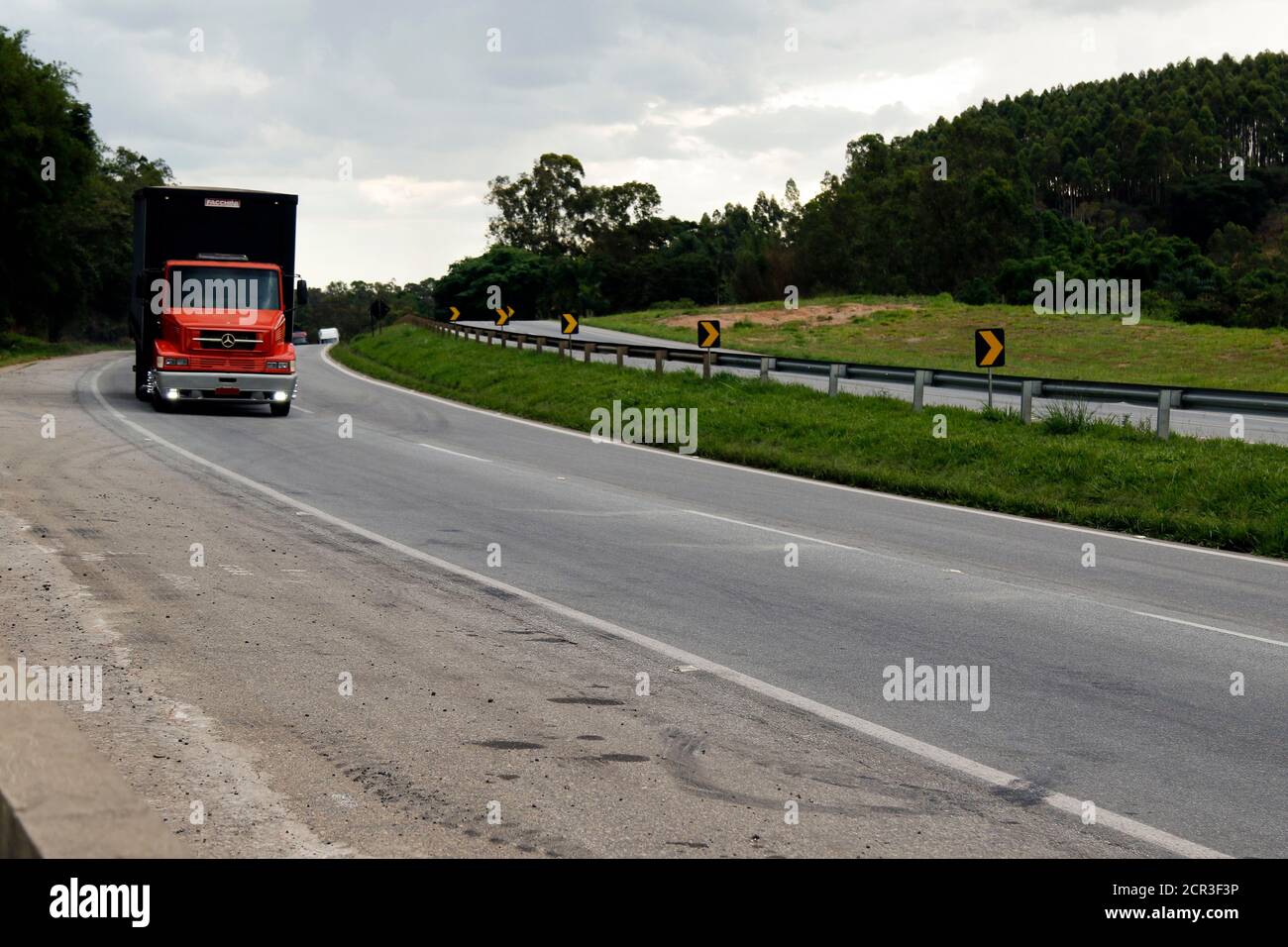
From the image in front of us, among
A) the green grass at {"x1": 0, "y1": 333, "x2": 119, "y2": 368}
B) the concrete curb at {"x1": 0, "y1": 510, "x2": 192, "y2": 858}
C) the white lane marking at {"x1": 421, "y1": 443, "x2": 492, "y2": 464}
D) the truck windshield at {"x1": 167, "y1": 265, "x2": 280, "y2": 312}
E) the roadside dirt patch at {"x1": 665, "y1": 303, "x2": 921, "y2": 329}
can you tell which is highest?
the roadside dirt patch at {"x1": 665, "y1": 303, "x2": 921, "y2": 329}

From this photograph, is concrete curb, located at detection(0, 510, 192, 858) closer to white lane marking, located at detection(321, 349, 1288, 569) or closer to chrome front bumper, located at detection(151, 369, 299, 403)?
white lane marking, located at detection(321, 349, 1288, 569)

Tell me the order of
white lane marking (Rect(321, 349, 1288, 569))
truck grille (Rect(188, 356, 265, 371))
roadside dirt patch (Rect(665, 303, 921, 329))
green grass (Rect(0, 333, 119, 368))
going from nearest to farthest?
white lane marking (Rect(321, 349, 1288, 569)) → truck grille (Rect(188, 356, 265, 371)) → green grass (Rect(0, 333, 119, 368)) → roadside dirt patch (Rect(665, 303, 921, 329))

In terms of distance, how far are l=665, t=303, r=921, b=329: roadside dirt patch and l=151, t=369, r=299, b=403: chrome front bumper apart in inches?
1619

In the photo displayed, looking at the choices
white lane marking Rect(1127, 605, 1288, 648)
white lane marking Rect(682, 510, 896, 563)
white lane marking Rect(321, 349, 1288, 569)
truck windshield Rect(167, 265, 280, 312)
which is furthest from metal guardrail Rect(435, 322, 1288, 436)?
truck windshield Rect(167, 265, 280, 312)

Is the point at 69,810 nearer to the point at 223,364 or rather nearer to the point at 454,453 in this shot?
the point at 454,453

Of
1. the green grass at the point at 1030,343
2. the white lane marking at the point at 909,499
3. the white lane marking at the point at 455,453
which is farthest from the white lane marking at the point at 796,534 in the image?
the green grass at the point at 1030,343

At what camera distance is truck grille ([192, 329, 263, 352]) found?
2586cm

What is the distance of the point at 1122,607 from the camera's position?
10070 millimetres

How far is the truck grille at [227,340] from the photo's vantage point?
84.8 feet

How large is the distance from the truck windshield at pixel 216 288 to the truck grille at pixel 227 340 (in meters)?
0.53
